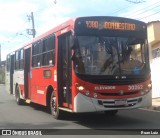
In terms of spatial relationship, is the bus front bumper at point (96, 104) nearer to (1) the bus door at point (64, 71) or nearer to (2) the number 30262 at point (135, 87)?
(2) the number 30262 at point (135, 87)

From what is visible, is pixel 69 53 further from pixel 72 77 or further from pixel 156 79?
pixel 156 79

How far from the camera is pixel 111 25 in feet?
39.1

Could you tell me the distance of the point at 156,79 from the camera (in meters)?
22.9

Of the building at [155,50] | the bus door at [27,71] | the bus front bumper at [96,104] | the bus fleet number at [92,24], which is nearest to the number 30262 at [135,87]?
the bus front bumper at [96,104]

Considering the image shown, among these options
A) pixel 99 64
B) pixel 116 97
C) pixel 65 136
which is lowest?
pixel 65 136

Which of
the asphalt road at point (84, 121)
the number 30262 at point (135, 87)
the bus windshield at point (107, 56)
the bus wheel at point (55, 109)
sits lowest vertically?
the asphalt road at point (84, 121)

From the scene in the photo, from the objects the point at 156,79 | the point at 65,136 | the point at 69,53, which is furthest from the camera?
the point at 156,79

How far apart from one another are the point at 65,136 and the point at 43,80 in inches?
206

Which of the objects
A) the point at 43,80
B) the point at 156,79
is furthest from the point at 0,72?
the point at 43,80

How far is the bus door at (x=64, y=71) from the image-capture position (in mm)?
12195

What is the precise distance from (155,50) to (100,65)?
12404 mm

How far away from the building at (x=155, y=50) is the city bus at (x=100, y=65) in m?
9.79

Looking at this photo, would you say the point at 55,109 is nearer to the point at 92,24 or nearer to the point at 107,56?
the point at 107,56

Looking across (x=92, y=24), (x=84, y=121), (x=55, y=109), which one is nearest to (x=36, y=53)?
(x=55, y=109)
